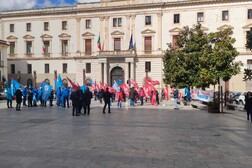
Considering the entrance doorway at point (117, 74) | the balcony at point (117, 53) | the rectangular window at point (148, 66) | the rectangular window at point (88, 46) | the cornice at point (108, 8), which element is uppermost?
the cornice at point (108, 8)

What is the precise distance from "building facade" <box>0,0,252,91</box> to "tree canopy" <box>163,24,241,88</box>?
1229 cm

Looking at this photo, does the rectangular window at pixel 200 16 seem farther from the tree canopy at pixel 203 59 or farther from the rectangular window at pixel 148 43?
the tree canopy at pixel 203 59

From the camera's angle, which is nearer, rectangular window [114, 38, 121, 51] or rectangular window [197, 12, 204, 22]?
rectangular window [197, 12, 204, 22]

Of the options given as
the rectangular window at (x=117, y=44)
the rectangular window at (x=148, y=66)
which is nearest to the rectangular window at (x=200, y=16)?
the rectangular window at (x=148, y=66)

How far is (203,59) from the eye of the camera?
70.6 ft

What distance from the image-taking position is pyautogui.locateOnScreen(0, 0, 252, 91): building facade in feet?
143

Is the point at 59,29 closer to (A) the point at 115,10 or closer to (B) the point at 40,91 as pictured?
(A) the point at 115,10

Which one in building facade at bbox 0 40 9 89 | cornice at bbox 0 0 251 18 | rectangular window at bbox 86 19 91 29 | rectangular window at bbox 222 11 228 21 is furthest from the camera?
rectangular window at bbox 86 19 91 29

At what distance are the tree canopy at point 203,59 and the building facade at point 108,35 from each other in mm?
12285

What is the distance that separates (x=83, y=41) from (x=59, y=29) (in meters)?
5.39

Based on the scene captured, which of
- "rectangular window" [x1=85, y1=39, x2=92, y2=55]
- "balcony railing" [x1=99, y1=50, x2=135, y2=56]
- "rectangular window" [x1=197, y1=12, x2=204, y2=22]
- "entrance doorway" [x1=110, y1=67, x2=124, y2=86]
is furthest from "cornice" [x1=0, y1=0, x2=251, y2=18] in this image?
"entrance doorway" [x1=110, y1=67, x2=124, y2=86]

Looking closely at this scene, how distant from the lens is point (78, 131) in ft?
36.0

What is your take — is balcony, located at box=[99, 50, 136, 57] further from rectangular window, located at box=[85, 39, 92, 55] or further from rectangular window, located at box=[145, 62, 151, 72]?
rectangular window, located at box=[85, 39, 92, 55]

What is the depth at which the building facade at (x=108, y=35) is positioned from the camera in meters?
43.6
